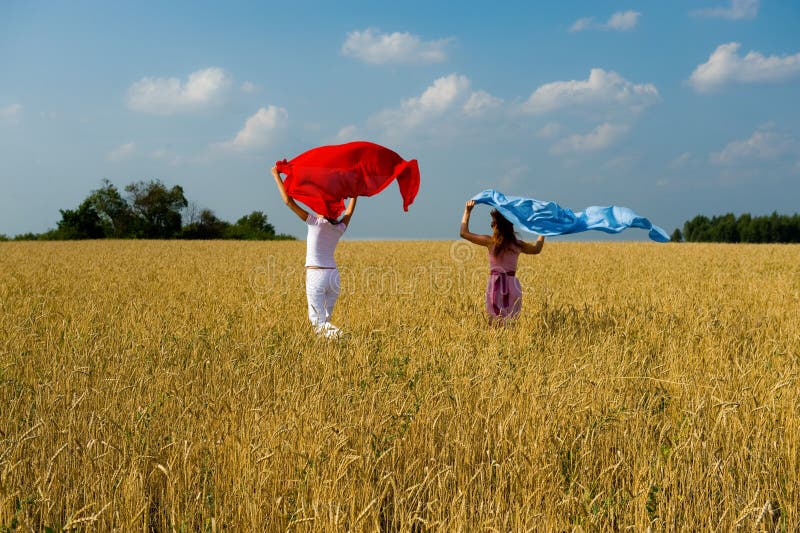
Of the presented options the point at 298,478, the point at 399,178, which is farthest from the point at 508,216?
the point at 298,478

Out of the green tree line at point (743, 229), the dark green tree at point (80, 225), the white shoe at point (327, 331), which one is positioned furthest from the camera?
the green tree line at point (743, 229)

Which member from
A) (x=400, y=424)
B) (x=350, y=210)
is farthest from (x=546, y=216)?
(x=400, y=424)

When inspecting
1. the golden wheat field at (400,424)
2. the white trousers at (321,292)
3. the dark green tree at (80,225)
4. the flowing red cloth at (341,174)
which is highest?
the dark green tree at (80,225)

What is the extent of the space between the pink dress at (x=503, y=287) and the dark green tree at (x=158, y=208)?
61.2 m

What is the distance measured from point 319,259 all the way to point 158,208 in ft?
213

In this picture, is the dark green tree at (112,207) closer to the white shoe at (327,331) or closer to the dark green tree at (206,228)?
the dark green tree at (206,228)

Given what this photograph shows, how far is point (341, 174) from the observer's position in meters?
6.26

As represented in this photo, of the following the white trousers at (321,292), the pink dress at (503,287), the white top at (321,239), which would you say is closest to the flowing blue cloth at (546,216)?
the pink dress at (503,287)

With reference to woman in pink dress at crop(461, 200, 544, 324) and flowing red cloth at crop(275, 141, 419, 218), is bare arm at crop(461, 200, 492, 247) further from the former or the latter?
flowing red cloth at crop(275, 141, 419, 218)

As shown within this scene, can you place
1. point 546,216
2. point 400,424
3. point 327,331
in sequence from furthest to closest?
point 546,216 → point 327,331 → point 400,424

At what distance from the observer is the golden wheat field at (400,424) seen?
268 cm

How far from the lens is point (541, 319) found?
22.9 feet

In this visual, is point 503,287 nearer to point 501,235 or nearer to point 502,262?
point 502,262

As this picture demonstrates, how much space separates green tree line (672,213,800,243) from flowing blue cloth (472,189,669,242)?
87.6 m
